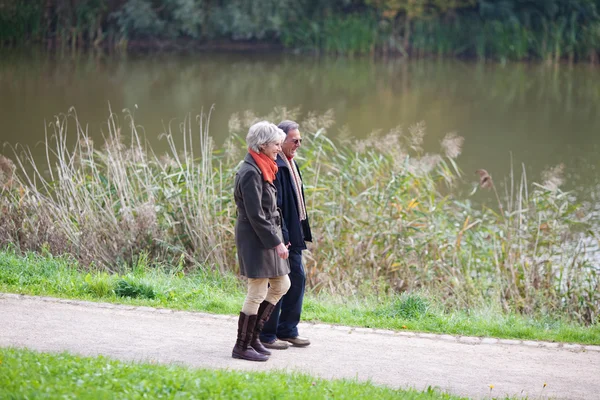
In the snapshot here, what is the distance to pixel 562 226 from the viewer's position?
9055 mm

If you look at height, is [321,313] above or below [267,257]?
below

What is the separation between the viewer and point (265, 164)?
5.45 meters

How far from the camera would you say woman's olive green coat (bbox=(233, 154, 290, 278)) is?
5359 millimetres

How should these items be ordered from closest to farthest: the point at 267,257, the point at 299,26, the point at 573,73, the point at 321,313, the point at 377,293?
the point at 267,257 → the point at 321,313 → the point at 377,293 → the point at 573,73 → the point at 299,26

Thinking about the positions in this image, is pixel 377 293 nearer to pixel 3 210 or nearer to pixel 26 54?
pixel 3 210

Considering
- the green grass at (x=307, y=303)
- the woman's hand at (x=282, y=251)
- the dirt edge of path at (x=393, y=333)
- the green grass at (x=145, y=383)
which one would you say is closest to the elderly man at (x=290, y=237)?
the woman's hand at (x=282, y=251)

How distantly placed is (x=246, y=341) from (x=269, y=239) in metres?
0.70

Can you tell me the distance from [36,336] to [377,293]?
3558 mm

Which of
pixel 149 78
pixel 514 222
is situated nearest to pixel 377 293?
pixel 514 222

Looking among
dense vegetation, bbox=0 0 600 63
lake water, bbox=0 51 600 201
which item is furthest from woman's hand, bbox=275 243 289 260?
dense vegetation, bbox=0 0 600 63

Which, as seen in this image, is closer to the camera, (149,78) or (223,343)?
(223,343)

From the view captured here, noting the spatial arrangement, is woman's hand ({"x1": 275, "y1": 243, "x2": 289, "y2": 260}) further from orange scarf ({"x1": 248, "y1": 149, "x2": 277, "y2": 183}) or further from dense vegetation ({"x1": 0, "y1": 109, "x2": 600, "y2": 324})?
dense vegetation ({"x1": 0, "y1": 109, "x2": 600, "y2": 324})

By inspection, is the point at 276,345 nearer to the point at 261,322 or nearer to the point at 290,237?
the point at 261,322

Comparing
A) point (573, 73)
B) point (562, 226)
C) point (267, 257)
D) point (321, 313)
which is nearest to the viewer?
point (267, 257)
